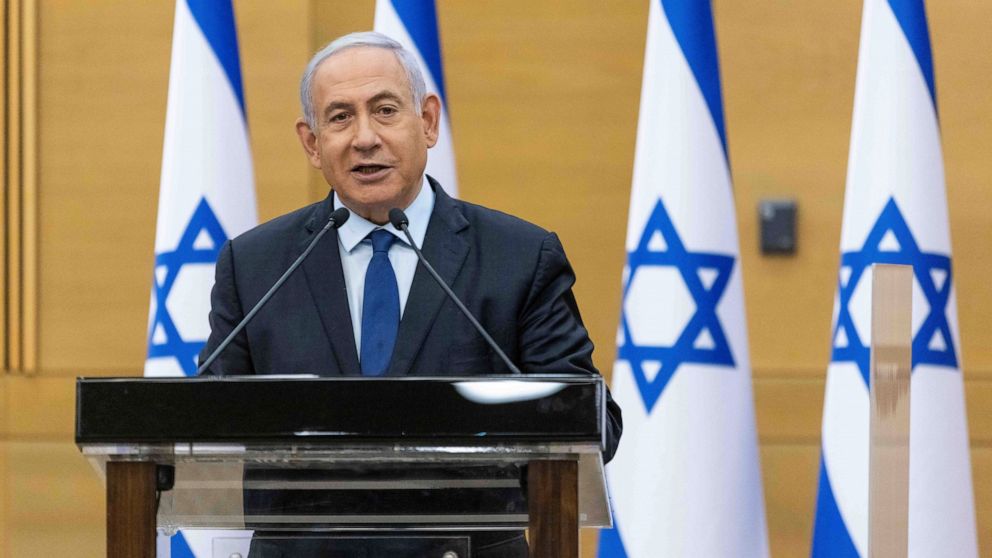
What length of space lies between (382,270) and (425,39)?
184cm

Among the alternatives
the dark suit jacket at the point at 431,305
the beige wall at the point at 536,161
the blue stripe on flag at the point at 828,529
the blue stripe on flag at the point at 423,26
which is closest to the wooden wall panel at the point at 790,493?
the beige wall at the point at 536,161

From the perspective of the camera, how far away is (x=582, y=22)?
456 centimetres

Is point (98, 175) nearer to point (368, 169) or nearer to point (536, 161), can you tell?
point (536, 161)

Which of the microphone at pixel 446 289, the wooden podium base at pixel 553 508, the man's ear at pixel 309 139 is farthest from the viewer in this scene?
the man's ear at pixel 309 139

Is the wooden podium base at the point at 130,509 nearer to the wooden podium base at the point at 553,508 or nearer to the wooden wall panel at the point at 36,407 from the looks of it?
the wooden podium base at the point at 553,508

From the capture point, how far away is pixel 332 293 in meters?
1.96

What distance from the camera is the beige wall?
4.35 m

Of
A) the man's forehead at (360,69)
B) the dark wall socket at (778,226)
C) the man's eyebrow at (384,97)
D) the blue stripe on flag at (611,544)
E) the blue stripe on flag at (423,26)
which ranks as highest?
the blue stripe on flag at (423,26)

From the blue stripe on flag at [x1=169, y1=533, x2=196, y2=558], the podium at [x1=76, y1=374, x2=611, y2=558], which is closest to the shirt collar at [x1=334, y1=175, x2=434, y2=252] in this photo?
the podium at [x1=76, y1=374, x2=611, y2=558]

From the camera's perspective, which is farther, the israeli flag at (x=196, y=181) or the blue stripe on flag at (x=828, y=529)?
the israeli flag at (x=196, y=181)

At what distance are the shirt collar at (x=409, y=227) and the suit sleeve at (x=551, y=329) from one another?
184 mm

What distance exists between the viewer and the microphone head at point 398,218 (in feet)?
6.15

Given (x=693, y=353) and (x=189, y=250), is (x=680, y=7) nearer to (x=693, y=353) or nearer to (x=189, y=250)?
(x=693, y=353)

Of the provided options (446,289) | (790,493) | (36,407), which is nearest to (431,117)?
(446,289)
